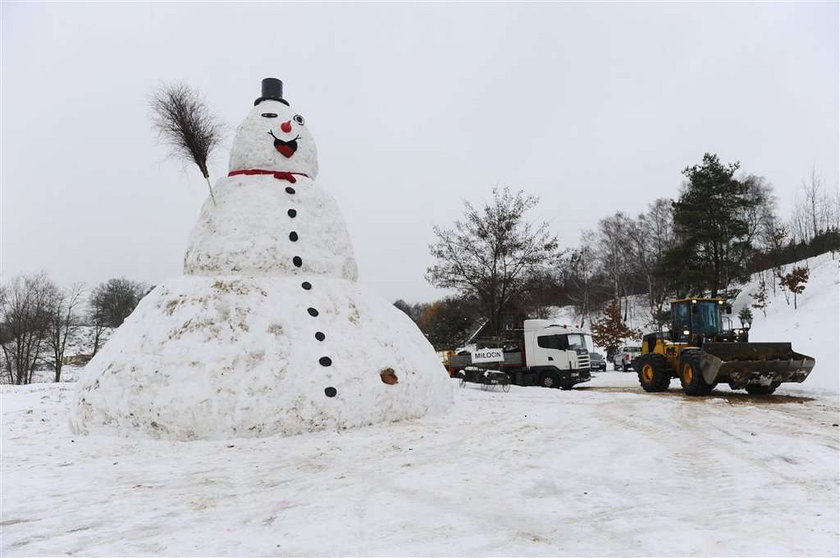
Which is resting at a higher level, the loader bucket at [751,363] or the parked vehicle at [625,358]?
the loader bucket at [751,363]

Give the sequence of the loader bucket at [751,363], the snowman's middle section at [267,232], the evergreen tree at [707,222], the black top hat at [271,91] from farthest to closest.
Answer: the evergreen tree at [707,222] → the loader bucket at [751,363] → the black top hat at [271,91] → the snowman's middle section at [267,232]

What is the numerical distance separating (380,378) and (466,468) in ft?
10.2

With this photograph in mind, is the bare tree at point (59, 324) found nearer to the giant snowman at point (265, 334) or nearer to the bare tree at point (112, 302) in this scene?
the bare tree at point (112, 302)

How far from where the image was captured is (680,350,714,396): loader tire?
12580mm

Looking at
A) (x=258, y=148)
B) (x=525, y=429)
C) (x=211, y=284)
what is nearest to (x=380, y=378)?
(x=525, y=429)

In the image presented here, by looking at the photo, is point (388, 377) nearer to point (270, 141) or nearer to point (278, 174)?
point (278, 174)

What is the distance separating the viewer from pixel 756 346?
11930 mm

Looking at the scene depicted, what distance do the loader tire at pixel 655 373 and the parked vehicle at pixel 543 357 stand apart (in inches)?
118

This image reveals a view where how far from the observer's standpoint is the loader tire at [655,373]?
14.6m

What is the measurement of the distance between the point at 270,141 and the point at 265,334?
4.40 meters

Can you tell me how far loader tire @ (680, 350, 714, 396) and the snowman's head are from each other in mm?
11407

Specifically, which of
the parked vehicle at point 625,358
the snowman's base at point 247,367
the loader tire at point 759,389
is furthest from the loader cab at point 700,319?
the parked vehicle at point 625,358

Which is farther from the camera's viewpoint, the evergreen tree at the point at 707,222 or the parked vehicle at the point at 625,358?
the evergreen tree at the point at 707,222

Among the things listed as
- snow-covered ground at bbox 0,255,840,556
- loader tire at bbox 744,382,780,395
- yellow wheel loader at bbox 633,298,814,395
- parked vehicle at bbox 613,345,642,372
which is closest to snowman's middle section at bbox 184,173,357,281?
snow-covered ground at bbox 0,255,840,556
